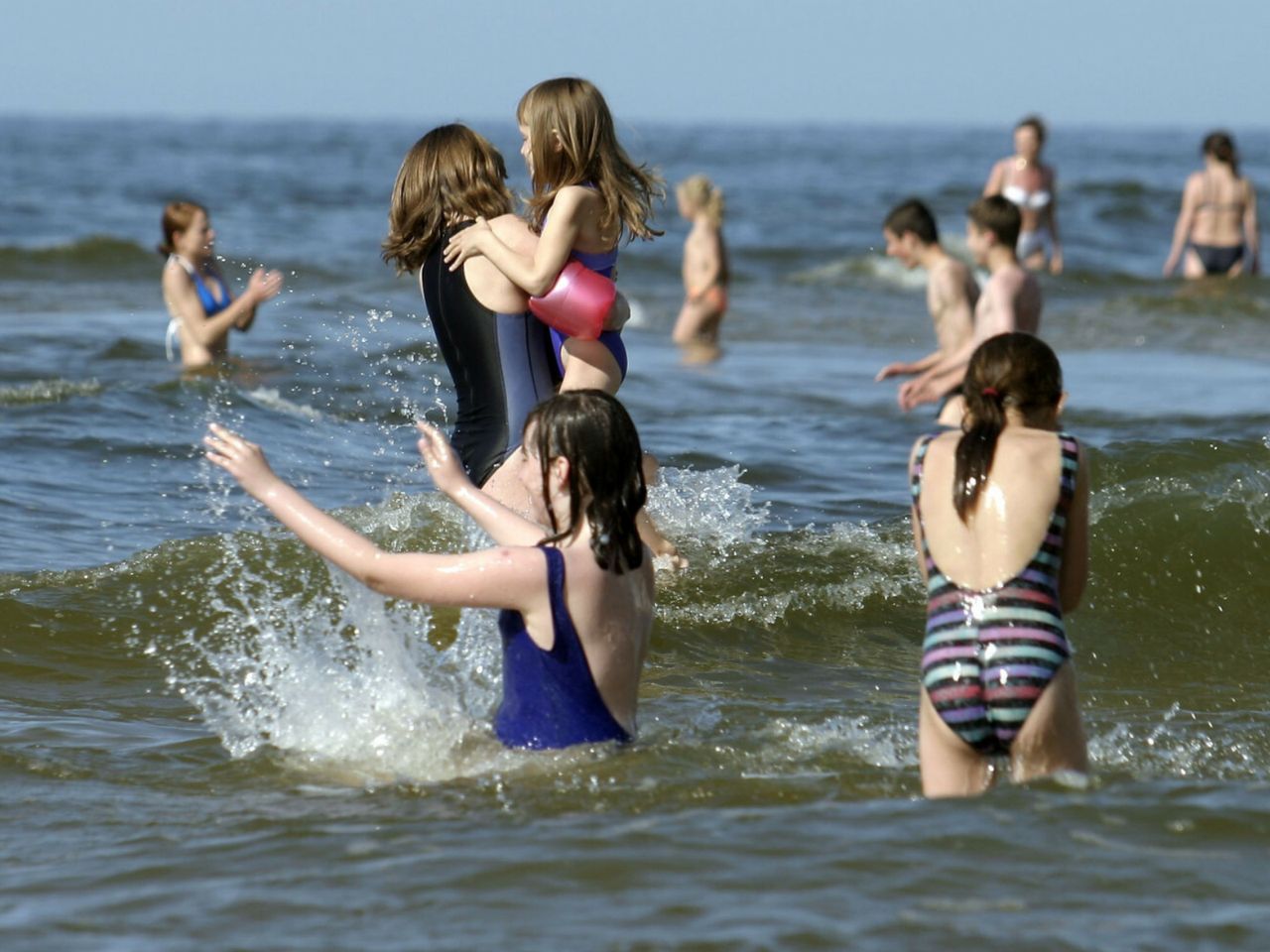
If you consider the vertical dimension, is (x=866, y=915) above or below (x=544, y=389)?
below

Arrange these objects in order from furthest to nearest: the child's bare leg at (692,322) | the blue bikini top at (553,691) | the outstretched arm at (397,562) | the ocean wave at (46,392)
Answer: the child's bare leg at (692,322), the ocean wave at (46,392), the blue bikini top at (553,691), the outstretched arm at (397,562)

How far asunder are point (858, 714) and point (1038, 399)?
1.74 metres

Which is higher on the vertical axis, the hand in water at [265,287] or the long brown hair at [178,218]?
the long brown hair at [178,218]

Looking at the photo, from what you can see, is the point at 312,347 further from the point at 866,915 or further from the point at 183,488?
the point at 866,915

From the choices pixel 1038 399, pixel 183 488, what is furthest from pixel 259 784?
pixel 183 488

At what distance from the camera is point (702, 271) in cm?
1575

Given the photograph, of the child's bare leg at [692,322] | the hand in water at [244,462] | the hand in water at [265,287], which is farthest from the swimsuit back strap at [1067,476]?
the child's bare leg at [692,322]

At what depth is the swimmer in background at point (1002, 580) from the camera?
407 cm

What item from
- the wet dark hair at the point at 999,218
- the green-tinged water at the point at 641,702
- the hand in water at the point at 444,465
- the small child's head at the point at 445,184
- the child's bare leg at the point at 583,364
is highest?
the wet dark hair at the point at 999,218

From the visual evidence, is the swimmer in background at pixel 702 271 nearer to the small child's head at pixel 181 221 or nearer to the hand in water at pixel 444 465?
the small child's head at pixel 181 221

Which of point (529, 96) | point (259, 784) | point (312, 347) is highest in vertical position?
point (529, 96)

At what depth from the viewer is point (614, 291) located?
18.9ft

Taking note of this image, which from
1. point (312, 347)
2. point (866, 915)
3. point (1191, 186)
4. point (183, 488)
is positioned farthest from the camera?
point (1191, 186)

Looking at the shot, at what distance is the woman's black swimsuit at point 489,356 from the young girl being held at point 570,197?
8cm
